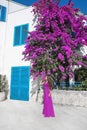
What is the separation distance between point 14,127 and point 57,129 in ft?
5.00

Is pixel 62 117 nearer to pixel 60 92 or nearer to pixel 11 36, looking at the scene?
pixel 60 92

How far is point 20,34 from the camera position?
18.9 m

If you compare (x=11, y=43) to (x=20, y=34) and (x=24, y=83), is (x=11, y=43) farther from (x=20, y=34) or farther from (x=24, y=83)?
(x=24, y=83)

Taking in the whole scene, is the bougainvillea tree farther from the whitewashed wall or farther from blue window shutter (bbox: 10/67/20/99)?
blue window shutter (bbox: 10/67/20/99)

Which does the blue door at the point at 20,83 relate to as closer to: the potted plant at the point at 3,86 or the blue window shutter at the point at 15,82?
the blue window shutter at the point at 15,82

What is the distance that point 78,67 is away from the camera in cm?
1700

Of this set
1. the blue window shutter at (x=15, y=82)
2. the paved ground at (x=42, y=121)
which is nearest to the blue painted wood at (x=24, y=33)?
the blue window shutter at (x=15, y=82)

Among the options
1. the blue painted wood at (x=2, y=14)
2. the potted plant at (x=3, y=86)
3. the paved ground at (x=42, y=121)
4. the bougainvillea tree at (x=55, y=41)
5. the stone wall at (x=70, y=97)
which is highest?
the blue painted wood at (x=2, y=14)

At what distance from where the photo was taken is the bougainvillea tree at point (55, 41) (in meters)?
15.7

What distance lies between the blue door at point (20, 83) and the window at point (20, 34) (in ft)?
6.20

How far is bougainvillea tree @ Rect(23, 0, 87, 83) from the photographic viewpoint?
15.7 m

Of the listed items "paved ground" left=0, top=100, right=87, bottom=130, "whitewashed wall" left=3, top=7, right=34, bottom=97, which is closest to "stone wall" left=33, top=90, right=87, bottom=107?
"paved ground" left=0, top=100, right=87, bottom=130

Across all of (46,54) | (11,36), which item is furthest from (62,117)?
(11,36)

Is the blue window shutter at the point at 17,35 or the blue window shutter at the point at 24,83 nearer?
the blue window shutter at the point at 24,83
